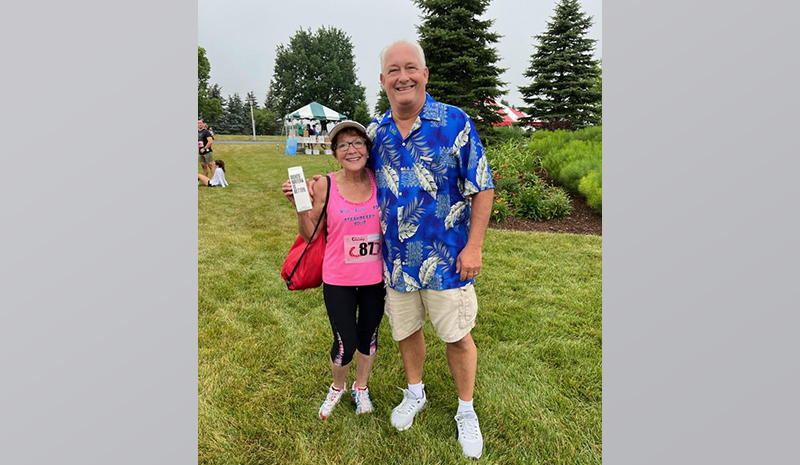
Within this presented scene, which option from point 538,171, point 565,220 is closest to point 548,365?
point 565,220

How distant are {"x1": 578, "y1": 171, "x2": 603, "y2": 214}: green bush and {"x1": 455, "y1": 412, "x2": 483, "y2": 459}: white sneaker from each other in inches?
223

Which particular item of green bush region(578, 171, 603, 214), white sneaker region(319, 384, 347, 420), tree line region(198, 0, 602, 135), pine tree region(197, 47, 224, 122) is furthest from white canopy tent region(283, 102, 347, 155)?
white sneaker region(319, 384, 347, 420)

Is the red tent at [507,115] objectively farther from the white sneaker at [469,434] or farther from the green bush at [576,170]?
the white sneaker at [469,434]

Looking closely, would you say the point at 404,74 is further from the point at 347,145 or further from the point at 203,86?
the point at 203,86

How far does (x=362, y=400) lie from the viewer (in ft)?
8.42

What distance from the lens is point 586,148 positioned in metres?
9.14

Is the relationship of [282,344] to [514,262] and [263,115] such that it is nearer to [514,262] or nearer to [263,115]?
[514,262]

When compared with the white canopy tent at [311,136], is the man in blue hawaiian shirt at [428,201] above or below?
below

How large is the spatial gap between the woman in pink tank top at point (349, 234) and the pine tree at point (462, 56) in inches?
439

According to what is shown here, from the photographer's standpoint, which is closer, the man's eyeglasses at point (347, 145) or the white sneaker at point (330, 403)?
the man's eyeglasses at point (347, 145)

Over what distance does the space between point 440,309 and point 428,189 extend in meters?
0.65

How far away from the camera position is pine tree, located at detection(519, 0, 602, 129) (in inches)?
728

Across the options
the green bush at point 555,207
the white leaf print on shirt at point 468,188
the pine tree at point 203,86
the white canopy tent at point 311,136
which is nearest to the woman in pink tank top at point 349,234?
the white leaf print on shirt at point 468,188

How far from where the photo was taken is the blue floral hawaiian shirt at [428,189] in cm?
192
